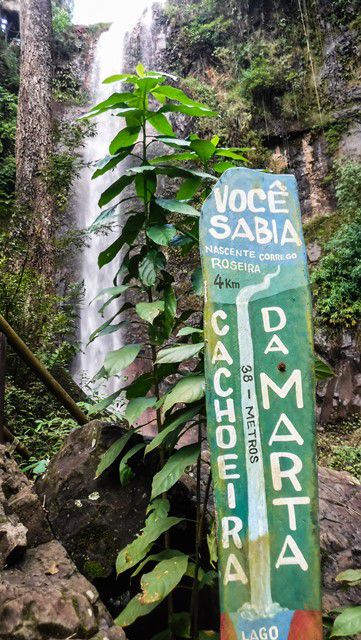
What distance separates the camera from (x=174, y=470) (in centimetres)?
157

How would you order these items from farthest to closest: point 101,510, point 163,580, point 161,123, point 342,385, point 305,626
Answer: point 342,385 → point 101,510 → point 161,123 → point 163,580 → point 305,626

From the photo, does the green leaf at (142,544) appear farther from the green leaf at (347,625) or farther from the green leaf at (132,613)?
the green leaf at (347,625)

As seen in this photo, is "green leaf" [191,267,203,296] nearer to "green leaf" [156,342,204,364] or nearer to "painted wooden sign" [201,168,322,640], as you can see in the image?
"green leaf" [156,342,204,364]

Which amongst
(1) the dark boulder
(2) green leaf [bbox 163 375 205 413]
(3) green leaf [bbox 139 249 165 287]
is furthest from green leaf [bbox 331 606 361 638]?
(3) green leaf [bbox 139 249 165 287]

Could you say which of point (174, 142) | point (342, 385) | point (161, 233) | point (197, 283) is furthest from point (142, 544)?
point (342, 385)

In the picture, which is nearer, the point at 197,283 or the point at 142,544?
the point at 142,544

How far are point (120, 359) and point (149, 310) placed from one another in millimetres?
234

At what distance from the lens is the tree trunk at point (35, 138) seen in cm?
642

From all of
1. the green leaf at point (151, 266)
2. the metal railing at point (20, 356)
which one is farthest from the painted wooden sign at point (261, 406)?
the metal railing at point (20, 356)

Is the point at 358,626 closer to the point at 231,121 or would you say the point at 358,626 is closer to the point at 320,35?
the point at 231,121

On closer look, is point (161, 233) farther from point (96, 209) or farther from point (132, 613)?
point (96, 209)

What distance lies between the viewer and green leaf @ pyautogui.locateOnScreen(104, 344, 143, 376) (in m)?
1.77

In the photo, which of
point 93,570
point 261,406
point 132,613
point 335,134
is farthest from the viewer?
point 335,134

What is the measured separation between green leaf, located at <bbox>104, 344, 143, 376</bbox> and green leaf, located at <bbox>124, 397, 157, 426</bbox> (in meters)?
0.15
